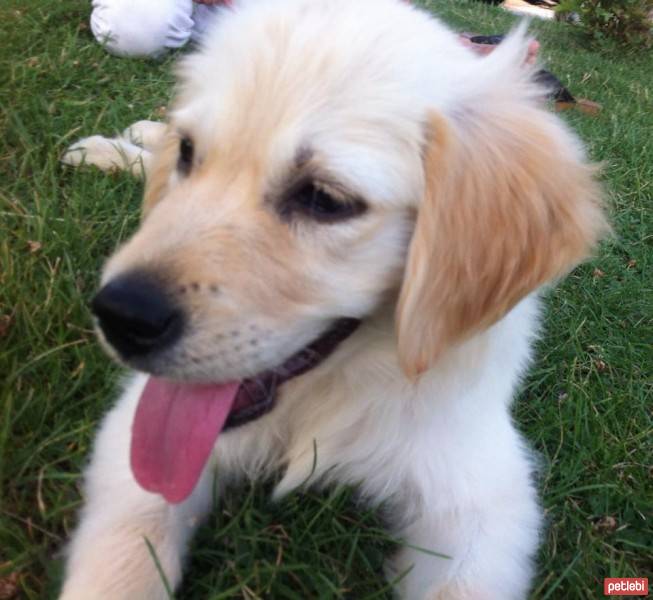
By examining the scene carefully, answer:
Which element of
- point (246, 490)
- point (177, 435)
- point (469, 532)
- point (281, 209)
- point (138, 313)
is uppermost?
point (281, 209)

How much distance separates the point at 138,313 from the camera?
4.76ft

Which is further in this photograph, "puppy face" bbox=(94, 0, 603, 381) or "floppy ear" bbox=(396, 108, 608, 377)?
"floppy ear" bbox=(396, 108, 608, 377)

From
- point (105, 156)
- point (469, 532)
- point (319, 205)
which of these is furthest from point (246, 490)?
point (105, 156)

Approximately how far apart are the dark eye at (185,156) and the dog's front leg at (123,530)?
618mm

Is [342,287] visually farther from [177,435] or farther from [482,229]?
[177,435]

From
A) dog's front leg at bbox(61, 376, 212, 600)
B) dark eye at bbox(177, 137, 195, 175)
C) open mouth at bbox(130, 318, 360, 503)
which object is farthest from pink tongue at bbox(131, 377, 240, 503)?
dark eye at bbox(177, 137, 195, 175)

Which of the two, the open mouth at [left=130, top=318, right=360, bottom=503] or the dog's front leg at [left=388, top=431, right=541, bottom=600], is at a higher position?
the open mouth at [left=130, top=318, right=360, bottom=503]

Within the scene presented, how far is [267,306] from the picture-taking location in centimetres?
155

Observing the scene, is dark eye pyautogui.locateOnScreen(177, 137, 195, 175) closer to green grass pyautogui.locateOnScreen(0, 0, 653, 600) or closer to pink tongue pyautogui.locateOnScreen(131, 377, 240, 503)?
pink tongue pyautogui.locateOnScreen(131, 377, 240, 503)

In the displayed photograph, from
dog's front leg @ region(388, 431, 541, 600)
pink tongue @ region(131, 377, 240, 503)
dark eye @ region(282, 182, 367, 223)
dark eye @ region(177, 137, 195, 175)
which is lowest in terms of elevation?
dog's front leg @ region(388, 431, 541, 600)

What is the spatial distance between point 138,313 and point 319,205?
0.49 metres

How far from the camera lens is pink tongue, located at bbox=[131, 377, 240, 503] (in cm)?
169

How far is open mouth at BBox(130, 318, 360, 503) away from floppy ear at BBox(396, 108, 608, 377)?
0.75 feet

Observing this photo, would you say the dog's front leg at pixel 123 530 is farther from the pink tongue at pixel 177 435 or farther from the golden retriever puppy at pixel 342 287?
the pink tongue at pixel 177 435
